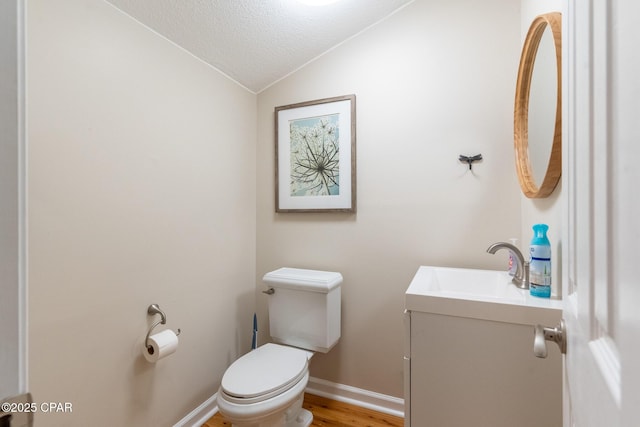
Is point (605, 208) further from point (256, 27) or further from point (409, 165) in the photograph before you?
point (256, 27)

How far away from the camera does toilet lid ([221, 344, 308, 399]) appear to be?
1.17 metres

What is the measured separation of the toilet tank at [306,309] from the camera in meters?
1.56

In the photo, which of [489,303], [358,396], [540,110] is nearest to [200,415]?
[358,396]

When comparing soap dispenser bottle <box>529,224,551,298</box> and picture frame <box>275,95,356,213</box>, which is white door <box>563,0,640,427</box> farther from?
picture frame <box>275,95,356,213</box>

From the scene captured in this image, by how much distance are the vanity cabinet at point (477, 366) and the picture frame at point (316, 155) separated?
85 cm

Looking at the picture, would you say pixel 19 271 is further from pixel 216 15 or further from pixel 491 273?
pixel 491 273

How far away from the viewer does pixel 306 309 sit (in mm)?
1590

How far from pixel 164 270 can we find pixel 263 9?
1.36m

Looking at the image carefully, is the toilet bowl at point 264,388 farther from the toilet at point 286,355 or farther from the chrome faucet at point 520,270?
the chrome faucet at point 520,270

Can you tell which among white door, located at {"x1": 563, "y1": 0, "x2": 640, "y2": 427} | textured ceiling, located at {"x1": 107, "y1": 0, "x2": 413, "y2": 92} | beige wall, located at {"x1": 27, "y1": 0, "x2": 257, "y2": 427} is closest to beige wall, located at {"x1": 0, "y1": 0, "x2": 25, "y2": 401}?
white door, located at {"x1": 563, "y1": 0, "x2": 640, "y2": 427}

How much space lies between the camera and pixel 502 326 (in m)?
0.88

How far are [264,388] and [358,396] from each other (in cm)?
76

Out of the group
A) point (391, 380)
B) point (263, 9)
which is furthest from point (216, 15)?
point (391, 380)

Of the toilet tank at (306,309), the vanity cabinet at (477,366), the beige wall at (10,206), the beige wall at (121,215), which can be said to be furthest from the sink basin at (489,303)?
the beige wall at (121,215)
